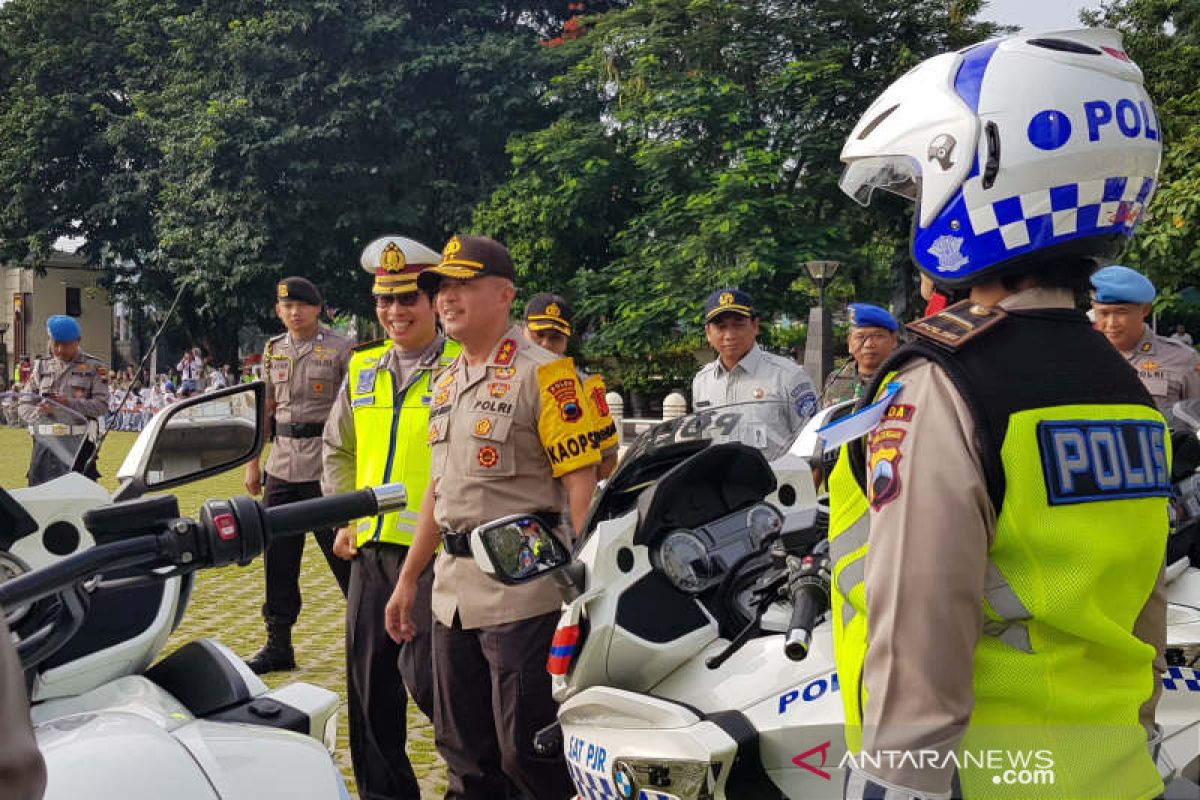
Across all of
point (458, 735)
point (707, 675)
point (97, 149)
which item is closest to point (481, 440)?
point (458, 735)

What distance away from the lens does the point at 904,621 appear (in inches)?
58.6

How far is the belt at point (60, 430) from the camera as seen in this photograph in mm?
2264

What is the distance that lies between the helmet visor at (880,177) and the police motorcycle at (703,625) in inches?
19.5

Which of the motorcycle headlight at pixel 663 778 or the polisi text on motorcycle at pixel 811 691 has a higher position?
the polisi text on motorcycle at pixel 811 691

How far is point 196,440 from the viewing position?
1998 millimetres

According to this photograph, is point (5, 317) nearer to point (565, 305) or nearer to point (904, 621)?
point (565, 305)

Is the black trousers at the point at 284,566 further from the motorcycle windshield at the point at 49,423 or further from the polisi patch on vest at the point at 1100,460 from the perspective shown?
the polisi patch on vest at the point at 1100,460

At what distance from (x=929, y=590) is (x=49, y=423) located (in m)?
1.68

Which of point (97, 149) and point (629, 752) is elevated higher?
point (97, 149)

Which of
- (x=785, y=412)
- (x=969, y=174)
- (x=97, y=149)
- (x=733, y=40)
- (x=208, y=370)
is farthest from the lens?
(x=208, y=370)

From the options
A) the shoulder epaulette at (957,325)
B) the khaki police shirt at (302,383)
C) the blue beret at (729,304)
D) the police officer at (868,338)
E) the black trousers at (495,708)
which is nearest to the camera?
the shoulder epaulette at (957,325)

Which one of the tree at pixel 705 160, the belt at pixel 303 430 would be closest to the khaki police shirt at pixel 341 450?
the belt at pixel 303 430

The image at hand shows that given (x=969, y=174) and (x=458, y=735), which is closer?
(x=969, y=174)

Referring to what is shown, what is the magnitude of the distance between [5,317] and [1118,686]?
6359cm
